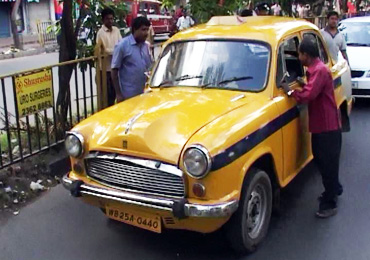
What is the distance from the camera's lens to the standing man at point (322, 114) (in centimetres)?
468

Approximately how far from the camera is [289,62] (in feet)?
17.3

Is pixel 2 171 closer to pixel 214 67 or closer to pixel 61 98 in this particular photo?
pixel 61 98

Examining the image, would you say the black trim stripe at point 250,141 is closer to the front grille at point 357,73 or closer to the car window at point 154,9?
the front grille at point 357,73

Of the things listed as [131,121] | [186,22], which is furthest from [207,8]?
[186,22]

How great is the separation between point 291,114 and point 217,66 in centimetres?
84

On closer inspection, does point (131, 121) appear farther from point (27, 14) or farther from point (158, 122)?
point (27, 14)

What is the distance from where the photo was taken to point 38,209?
5.39 metres

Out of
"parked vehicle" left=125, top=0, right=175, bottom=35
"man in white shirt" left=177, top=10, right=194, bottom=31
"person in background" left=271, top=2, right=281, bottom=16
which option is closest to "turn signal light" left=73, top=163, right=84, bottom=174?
"man in white shirt" left=177, top=10, right=194, bottom=31

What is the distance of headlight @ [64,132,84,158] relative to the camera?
4.27 meters

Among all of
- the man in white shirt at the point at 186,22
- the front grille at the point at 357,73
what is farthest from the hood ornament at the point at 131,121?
the man in white shirt at the point at 186,22

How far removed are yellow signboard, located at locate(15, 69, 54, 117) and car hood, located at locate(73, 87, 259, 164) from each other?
146 cm

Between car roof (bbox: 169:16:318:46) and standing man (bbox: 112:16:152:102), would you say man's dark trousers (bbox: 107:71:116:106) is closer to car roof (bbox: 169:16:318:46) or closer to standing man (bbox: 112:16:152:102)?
standing man (bbox: 112:16:152:102)

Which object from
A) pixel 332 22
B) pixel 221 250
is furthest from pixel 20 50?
pixel 221 250

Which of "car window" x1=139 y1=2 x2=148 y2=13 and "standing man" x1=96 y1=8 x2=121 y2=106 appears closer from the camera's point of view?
"standing man" x1=96 y1=8 x2=121 y2=106
